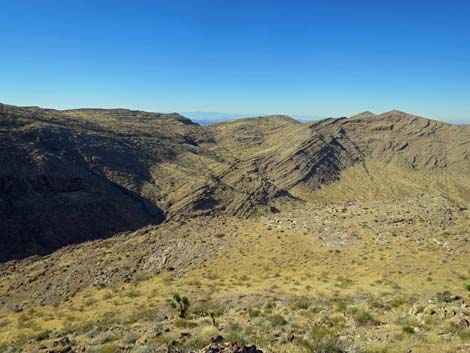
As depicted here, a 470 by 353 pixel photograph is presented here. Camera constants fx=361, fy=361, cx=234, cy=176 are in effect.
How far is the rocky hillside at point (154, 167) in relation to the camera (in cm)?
4222

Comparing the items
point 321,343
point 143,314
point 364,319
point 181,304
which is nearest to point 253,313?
point 181,304

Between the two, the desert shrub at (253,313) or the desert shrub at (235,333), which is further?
the desert shrub at (253,313)

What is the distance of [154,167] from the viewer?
61094 millimetres

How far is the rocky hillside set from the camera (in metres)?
42.2

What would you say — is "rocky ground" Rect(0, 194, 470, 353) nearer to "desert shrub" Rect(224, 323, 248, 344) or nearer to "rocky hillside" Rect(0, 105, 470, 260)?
"desert shrub" Rect(224, 323, 248, 344)

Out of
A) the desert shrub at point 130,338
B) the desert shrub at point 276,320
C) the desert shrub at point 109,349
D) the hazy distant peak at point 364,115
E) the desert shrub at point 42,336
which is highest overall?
the hazy distant peak at point 364,115

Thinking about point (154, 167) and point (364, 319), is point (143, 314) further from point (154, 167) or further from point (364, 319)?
point (154, 167)

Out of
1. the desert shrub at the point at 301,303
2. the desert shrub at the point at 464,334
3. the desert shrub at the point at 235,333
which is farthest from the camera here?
the desert shrub at the point at 301,303

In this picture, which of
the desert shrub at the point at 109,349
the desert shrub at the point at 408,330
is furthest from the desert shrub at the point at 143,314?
the desert shrub at the point at 408,330

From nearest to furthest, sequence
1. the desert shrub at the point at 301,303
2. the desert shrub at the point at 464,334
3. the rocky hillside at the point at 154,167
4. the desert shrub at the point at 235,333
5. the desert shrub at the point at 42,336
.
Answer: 1. the desert shrub at the point at 464,334
2. the desert shrub at the point at 235,333
3. the desert shrub at the point at 42,336
4. the desert shrub at the point at 301,303
5. the rocky hillside at the point at 154,167

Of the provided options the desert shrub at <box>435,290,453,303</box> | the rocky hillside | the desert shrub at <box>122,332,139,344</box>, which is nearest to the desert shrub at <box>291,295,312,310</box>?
the desert shrub at <box>435,290,453,303</box>

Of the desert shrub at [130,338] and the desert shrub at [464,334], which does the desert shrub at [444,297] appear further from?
the desert shrub at [130,338]

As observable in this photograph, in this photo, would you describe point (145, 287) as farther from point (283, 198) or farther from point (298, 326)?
point (283, 198)

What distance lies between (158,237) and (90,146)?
33.0 m
